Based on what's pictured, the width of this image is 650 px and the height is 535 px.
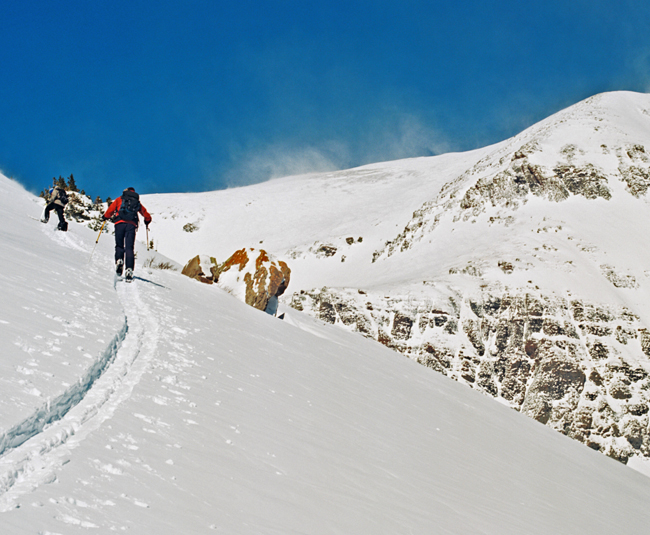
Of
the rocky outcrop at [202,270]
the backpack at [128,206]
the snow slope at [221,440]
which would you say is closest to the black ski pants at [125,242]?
the backpack at [128,206]

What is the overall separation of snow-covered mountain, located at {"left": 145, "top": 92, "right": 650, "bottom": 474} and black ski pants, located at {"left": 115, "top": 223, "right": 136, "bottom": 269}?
25.5 meters

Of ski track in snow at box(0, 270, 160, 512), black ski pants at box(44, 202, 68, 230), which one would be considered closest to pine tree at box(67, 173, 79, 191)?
black ski pants at box(44, 202, 68, 230)

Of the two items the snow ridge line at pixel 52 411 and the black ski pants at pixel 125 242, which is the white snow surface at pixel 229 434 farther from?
the black ski pants at pixel 125 242

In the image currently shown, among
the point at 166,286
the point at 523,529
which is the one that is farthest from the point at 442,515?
the point at 166,286

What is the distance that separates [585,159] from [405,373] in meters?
51.6

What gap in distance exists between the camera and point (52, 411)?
337 cm

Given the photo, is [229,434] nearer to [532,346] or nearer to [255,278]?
[255,278]

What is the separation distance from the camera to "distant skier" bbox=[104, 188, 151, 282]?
10.9 metres

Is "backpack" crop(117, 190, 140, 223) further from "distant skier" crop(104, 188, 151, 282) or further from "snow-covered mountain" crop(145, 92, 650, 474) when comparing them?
"snow-covered mountain" crop(145, 92, 650, 474)

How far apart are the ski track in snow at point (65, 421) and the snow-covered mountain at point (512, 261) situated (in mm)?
30123

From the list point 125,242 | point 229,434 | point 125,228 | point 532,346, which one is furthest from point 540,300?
point 229,434

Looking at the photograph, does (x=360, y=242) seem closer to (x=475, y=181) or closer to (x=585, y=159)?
(x=475, y=181)

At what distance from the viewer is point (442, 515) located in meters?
4.47

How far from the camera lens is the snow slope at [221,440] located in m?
2.80
